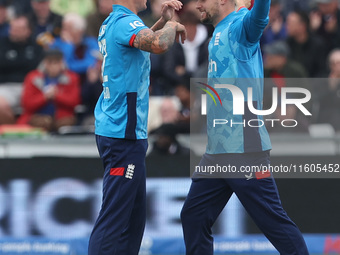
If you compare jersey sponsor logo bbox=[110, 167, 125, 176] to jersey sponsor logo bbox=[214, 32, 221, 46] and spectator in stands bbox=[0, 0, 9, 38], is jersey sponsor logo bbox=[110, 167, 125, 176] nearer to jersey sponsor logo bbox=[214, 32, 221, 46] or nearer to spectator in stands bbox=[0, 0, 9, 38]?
jersey sponsor logo bbox=[214, 32, 221, 46]

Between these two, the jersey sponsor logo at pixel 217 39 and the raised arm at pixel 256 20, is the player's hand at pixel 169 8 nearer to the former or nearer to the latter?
the jersey sponsor logo at pixel 217 39

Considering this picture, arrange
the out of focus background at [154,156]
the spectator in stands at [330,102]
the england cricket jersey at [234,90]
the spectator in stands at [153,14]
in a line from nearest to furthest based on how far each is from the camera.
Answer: the england cricket jersey at [234,90]
the out of focus background at [154,156]
the spectator in stands at [330,102]
the spectator in stands at [153,14]

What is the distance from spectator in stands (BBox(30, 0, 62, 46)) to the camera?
35.7 feet

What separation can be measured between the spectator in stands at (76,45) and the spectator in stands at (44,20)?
0.88 ft

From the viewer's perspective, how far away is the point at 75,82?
9.30 meters

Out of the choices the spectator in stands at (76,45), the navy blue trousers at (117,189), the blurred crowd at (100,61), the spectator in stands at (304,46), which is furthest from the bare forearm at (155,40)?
the spectator in stands at (304,46)

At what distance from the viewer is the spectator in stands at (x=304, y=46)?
33.4 ft

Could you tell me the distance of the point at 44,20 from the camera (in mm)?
11219

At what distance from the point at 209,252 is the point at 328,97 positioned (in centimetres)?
382

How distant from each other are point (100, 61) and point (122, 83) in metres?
4.60

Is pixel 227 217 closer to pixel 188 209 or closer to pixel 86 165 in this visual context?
pixel 86 165

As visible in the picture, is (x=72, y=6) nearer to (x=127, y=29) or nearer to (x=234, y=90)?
(x=127, y=29)

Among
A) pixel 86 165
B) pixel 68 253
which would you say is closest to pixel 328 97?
pixel 86 165

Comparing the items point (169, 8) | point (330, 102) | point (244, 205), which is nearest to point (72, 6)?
point (330, 102)
